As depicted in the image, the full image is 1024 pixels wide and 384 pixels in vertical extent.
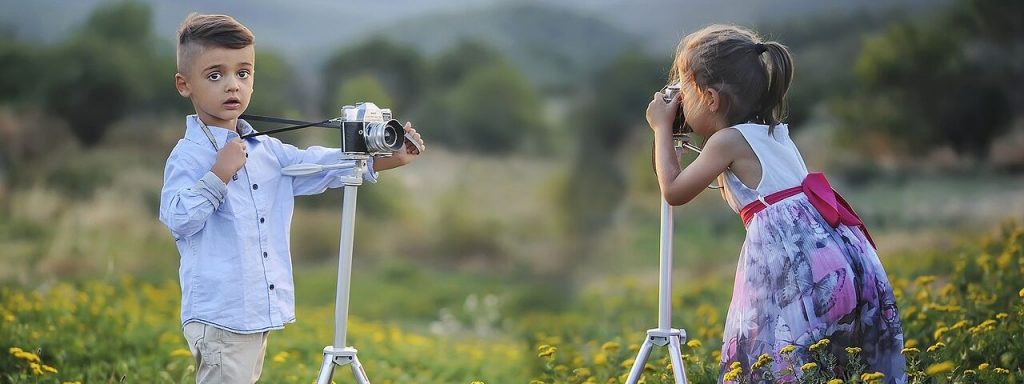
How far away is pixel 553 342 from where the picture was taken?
14.9 ft

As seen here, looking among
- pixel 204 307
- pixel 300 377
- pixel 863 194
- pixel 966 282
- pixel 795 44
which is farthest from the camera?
pixel 795 44

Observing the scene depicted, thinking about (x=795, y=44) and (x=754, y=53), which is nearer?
(x=754, y=53)

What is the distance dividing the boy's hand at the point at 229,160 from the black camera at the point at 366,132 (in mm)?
269

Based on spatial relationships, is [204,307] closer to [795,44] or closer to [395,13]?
[795,44]

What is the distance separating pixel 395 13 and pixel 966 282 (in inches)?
319

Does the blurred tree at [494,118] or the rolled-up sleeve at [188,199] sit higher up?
the blurred tree at [494,118]

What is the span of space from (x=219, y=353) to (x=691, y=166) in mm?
1308

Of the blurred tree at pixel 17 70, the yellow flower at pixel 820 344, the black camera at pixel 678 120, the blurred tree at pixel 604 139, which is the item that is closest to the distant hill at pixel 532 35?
the blurred tree at pixel 604 139

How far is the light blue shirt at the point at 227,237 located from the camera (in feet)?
9.65

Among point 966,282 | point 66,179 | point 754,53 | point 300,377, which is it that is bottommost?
point 300,377

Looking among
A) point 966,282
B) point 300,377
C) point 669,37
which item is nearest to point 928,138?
point 669,37

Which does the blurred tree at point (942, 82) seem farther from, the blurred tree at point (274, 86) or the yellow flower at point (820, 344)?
the yellow flower at point (820, 344)

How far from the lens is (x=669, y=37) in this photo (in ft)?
33.7

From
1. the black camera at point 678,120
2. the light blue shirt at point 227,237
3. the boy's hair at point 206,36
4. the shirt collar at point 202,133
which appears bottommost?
the light blue shirt at point 227,237
